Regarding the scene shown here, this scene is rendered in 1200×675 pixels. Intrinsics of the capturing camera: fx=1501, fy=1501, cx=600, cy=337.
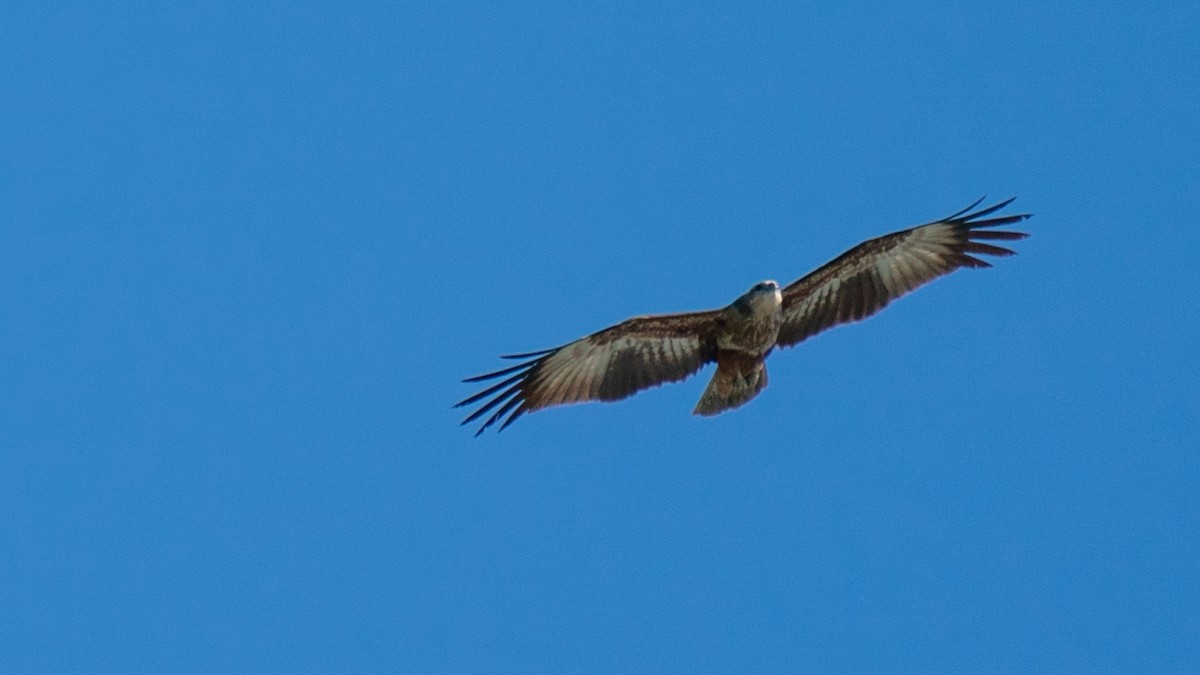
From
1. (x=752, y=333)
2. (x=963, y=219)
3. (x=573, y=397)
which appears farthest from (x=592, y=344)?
(x=963, y=219)

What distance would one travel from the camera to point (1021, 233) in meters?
12.6

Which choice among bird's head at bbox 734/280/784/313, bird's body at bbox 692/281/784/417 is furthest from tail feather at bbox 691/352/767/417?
bird's head at bbox 734/280/784/313

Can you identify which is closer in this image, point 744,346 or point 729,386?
point 744,346

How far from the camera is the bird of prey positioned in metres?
12.5

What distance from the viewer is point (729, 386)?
41.2ft

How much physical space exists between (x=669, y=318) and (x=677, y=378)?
1.86 ft

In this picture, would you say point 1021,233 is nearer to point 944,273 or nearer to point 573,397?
point 944,273

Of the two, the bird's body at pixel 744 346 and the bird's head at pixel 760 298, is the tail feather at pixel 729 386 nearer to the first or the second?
the bird's body at pixel 744 346

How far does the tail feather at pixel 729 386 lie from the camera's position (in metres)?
12.5

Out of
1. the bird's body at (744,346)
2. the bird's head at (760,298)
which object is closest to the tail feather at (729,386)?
the bird's body at (744,346)

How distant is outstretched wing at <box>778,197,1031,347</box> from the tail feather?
17.7 inches

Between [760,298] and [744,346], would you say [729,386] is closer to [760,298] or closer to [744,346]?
[744,346]

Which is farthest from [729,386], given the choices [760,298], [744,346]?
[760,298]

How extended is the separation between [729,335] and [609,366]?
113cm
